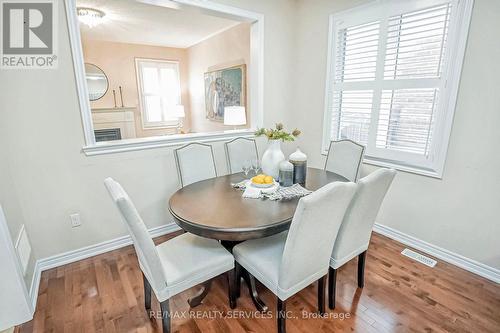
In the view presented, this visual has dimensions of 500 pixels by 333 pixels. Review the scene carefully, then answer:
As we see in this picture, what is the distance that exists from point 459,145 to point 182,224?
2.24m

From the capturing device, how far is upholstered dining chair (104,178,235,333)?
126 cm

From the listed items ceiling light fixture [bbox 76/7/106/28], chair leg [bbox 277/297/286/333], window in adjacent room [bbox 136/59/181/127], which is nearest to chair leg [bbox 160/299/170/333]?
chair leg [bbox 277/297/286/333]

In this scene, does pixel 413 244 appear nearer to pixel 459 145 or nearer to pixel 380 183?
pixel 459 145

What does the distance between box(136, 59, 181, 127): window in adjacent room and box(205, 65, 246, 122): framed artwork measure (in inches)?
39.3

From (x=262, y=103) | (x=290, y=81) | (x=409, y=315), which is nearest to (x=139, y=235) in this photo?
(x=409, y=315)

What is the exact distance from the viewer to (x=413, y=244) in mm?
2482

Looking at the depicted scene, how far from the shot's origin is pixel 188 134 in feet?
9.18

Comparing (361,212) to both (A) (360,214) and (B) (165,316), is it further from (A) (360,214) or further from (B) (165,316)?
(B) (165,316)

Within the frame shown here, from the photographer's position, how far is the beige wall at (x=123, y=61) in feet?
16.6

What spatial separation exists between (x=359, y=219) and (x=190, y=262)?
1.07 metres

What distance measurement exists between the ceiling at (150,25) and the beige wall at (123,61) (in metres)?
0.18

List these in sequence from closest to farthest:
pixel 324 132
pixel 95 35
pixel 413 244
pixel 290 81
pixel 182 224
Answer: pixel 182 224 < pixel 413 244 < pixel 324 132 < pixel 290 81 < pixel 95 35

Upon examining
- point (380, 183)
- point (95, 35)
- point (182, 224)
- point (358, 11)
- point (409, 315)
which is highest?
point (95, 35)

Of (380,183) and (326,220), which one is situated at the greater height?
(380,183)
